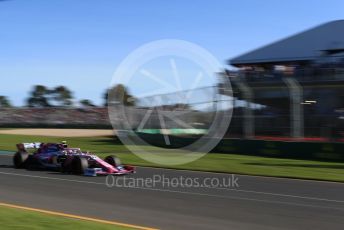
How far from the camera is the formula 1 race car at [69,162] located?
14.7m

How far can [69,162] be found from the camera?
15.1 m

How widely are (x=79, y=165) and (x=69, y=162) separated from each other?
0.47 meters

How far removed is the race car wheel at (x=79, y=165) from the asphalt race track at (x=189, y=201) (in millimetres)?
353

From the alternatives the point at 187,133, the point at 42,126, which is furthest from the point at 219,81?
the point at 42,126

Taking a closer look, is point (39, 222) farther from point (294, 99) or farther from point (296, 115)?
point (294, 99)

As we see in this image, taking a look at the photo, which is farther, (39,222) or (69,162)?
(69,162)

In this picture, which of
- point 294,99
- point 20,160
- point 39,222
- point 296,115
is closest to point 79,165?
point 20,160

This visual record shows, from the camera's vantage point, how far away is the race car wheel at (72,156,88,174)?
14.7 metres

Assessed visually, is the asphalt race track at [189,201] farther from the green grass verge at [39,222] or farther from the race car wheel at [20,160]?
the race car wheel at [20,160]

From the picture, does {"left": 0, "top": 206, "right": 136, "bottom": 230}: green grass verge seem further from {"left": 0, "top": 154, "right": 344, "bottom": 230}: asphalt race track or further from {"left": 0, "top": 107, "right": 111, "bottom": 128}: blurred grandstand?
{"left": 0, "top": 107, "right": 111, "bottom": 128}: blurred grandstand

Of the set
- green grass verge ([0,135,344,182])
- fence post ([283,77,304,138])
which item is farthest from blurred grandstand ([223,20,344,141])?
green grass verge ([0,135,344,182])

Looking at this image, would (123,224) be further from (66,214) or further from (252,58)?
(252,58)

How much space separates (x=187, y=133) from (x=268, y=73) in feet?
26.3

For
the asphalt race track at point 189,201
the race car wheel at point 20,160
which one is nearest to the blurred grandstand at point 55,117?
the race car wheel at point 20,160
